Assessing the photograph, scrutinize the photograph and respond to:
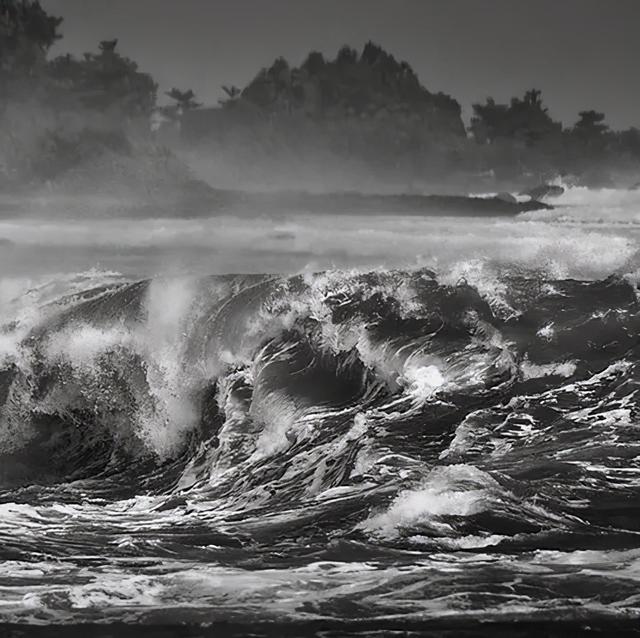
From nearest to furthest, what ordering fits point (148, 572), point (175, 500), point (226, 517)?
point (148, 572), point (226, 517), point (175, 500)

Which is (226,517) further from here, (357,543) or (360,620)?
(360,620)

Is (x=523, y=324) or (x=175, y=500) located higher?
(x=523, y=324)

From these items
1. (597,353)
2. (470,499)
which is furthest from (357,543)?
(597,353)

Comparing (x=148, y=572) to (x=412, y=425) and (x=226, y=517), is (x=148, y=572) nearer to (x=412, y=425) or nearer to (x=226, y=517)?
(x=226, y=517)

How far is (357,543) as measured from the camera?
3412 cm

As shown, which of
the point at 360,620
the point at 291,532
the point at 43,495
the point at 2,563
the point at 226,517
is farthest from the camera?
the point at 43,495

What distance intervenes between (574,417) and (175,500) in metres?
25.6

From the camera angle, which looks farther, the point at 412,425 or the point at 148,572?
the point at 412,425

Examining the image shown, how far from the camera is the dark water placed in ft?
87.2

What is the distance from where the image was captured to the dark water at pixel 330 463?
2658cm

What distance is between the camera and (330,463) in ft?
163

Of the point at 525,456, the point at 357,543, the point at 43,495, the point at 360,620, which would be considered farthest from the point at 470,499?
the point at 43,495

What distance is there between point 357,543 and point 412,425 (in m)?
22.5

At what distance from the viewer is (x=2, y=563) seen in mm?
32656
